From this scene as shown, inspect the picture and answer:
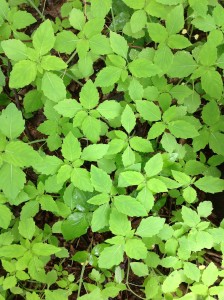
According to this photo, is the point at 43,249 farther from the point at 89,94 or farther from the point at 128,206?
the point at 89,94

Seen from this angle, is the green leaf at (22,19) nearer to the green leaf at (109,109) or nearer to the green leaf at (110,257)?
the green leaf at (109,109)

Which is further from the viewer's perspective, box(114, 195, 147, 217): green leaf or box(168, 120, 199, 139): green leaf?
box(168, 120, 199, 139): green leaf

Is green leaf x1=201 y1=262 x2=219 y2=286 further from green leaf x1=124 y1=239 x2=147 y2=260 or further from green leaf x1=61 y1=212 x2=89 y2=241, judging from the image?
green leaf x1=61 y1=212 x2=89 y2=241

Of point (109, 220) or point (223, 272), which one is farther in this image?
point (223, 272)

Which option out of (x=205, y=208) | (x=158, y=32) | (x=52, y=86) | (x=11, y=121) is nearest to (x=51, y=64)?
(x=52, y=86)

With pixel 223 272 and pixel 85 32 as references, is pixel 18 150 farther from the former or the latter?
pixel 223 272

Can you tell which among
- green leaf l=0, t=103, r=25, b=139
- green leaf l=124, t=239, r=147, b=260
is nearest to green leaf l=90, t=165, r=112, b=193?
green leaf l=124, t=239, r=147, b=260

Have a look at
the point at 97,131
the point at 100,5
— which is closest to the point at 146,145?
the point at 97,131
